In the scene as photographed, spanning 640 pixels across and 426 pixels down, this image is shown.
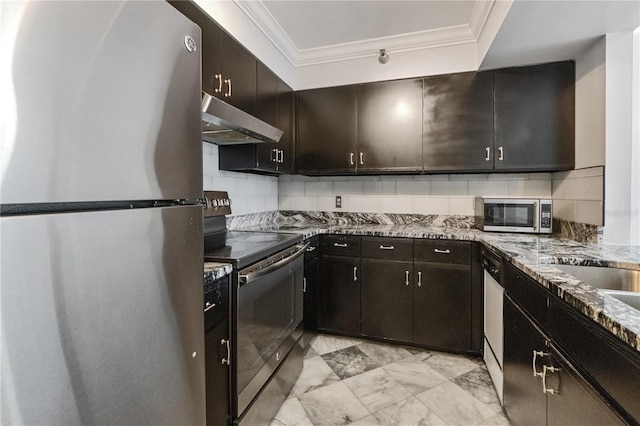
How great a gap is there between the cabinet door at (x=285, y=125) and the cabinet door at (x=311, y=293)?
2.77 feet

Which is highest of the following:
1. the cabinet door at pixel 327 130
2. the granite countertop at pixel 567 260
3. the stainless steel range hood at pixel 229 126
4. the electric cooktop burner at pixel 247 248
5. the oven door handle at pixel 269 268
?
the cabinet door at pixel 327 130

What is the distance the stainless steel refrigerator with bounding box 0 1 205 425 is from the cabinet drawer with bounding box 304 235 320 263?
4.97ft

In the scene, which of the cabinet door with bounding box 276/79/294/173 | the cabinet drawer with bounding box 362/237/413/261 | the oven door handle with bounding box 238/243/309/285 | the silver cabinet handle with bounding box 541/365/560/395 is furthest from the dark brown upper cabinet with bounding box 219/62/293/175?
the silver cabinet handle with bounding box 541/365/560/395

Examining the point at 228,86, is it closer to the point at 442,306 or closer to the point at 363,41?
the point at 363,41

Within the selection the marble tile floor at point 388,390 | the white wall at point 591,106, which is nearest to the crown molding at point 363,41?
the white wall at point 591,106

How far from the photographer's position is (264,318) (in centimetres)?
160

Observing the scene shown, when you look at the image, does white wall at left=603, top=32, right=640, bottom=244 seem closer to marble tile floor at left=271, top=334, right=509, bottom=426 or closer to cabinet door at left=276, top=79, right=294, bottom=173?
marble tile floor at left=271, top=334, right=509, bottom=426

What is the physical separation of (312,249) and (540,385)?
158 centimetres

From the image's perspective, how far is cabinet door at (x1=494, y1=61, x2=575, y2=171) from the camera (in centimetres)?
228

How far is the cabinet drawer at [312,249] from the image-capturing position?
92.2 inches

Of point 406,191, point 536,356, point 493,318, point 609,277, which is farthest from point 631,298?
point 406,191

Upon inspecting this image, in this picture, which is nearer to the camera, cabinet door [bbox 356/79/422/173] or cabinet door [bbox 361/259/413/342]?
cabinet door [bbox 361/259/413/342]

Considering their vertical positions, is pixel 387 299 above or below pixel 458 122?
below

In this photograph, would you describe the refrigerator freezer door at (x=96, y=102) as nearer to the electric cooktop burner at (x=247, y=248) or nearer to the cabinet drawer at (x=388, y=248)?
the electric cooktop burner at (x=247, y=248)
